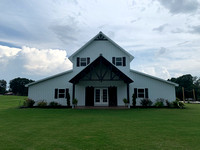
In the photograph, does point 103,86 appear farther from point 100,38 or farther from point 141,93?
point 100,38

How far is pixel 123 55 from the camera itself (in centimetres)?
2098

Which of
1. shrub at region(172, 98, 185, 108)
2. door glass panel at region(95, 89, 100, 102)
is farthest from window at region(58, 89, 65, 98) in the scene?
shrub at region(172, 98, 185, 108)

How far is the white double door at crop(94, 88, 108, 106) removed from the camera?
20.0m

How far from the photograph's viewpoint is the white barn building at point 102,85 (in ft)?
64.5

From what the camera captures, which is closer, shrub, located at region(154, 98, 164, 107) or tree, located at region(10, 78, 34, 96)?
shrub, located at region(154, 98, 164, 107)

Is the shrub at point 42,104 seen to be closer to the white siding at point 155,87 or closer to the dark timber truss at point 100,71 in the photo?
the dark timber truss at point 100,71

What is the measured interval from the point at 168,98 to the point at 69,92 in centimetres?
1354

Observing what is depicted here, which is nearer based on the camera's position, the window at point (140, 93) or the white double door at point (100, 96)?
the window at point (140, 93)

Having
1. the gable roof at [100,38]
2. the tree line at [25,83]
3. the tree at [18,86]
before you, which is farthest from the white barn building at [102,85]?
the tree at [18,86]

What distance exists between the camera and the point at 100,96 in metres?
20.2

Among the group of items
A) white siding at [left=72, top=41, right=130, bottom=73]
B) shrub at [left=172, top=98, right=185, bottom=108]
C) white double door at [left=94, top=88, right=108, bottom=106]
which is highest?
white siding at [left=72, top=41, right=130, bottom=73]

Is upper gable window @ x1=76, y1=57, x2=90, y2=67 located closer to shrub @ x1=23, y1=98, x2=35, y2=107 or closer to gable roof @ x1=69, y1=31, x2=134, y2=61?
gable roof @ x1=69, y1=31, x2=134, y2=61

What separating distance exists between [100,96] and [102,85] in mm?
1572

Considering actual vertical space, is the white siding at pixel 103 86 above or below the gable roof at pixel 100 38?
below
